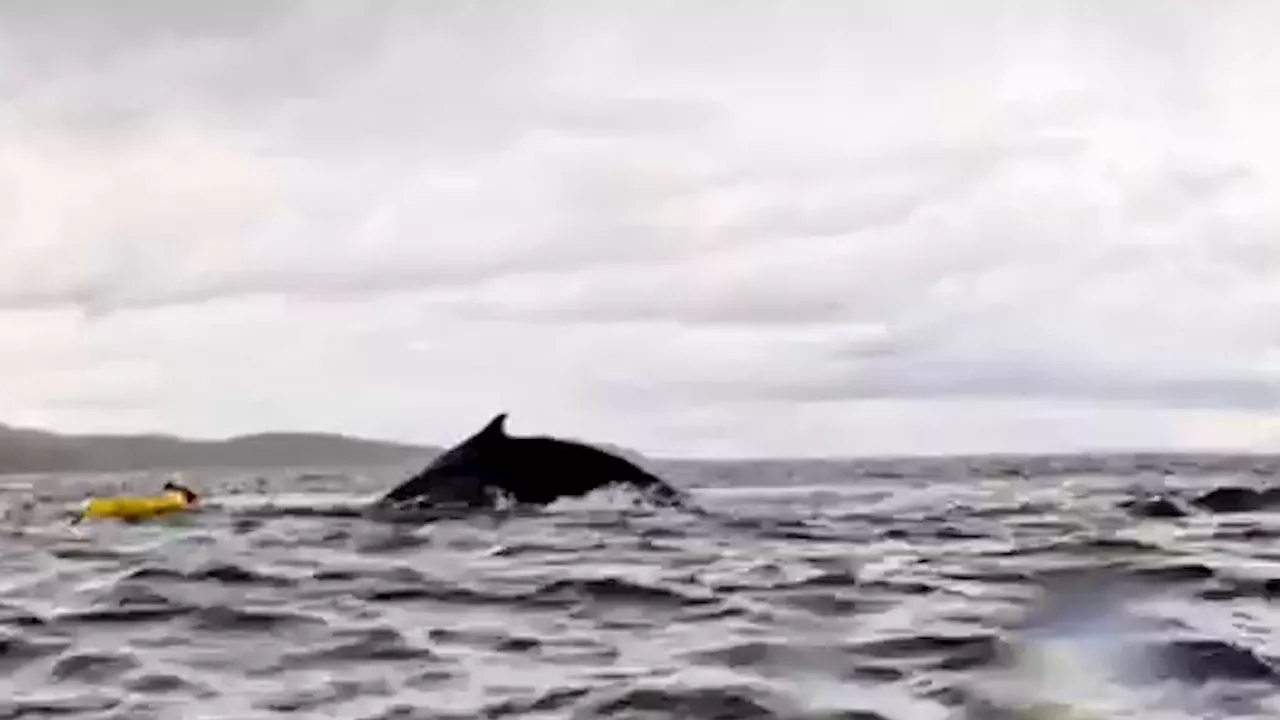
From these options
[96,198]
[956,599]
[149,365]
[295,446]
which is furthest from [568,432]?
[956,599]

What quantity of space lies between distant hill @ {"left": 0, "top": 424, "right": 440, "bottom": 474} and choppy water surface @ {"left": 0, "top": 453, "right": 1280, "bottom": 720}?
0.76 metres

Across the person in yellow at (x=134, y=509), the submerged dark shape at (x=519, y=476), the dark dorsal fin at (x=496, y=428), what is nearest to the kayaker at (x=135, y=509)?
the person in yellow at (x=134, y=509)

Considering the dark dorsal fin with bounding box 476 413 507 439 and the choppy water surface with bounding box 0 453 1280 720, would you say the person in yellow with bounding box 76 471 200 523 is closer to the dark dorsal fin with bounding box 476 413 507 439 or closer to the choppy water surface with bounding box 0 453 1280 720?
the choppy water surface with bounding box 0 453 1280 720

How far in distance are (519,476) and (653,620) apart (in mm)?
7325

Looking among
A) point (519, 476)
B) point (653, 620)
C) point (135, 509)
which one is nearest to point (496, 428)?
point (519, 476)

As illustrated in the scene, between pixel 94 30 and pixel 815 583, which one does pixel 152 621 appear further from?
pixel 94 30

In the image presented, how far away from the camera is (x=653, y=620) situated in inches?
247

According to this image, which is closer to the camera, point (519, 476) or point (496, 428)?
point (496, 428)

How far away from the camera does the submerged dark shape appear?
13.4 metres

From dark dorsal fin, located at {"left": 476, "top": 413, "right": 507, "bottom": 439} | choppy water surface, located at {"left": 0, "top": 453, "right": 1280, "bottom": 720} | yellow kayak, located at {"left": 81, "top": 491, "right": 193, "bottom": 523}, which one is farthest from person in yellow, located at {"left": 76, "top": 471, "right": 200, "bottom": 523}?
dark dorsal fin, located at {"left": 476, "top": 413, "right": 507, "bottom": 439}

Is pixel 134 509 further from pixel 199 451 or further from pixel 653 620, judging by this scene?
pixel 653 620

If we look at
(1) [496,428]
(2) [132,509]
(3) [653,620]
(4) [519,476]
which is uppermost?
(1) [496,428]

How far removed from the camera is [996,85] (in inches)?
385

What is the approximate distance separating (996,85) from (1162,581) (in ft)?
13.2
